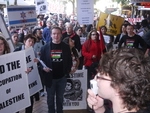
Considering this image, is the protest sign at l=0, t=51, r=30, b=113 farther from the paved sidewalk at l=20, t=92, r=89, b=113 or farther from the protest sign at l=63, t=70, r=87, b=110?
the paved sidewalk at l=20, t=92, r=89, b=113

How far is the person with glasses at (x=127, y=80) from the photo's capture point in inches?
54.1

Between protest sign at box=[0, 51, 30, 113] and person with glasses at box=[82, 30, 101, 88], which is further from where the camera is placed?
person with glasses at box=[82, 30, 101, 88]

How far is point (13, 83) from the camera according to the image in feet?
12.1

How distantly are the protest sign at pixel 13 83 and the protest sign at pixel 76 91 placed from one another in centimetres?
144

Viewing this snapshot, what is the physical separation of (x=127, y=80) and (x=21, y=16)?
5833mm

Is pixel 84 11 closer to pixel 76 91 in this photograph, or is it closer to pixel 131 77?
pixel 76 91

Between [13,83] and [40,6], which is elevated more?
[40,6]

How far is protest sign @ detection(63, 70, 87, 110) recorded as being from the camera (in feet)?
17.2

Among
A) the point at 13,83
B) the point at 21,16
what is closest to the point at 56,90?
the point at 13,83

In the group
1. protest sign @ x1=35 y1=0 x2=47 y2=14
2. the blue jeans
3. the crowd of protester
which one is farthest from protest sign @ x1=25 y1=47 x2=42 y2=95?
protest sign @ x1=35 y1=0 x2=47 y2=14

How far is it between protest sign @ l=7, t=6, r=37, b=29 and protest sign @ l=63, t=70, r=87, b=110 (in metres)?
2.39

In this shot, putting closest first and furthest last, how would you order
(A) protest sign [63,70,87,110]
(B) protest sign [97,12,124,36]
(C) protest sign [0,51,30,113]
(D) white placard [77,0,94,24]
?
1. (C) protest sign [0,51,30,113]
2. (A) protest sign [63,70,87,110]
3. (D) white placard [77,0,94,24]
4. (B) protest sign [97,12,124,36]

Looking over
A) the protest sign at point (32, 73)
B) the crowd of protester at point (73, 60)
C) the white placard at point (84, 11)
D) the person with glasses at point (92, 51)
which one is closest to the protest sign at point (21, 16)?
the crowd of protester at point (73, 60)

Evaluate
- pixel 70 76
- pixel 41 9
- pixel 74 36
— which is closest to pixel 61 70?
pixel 70 76
